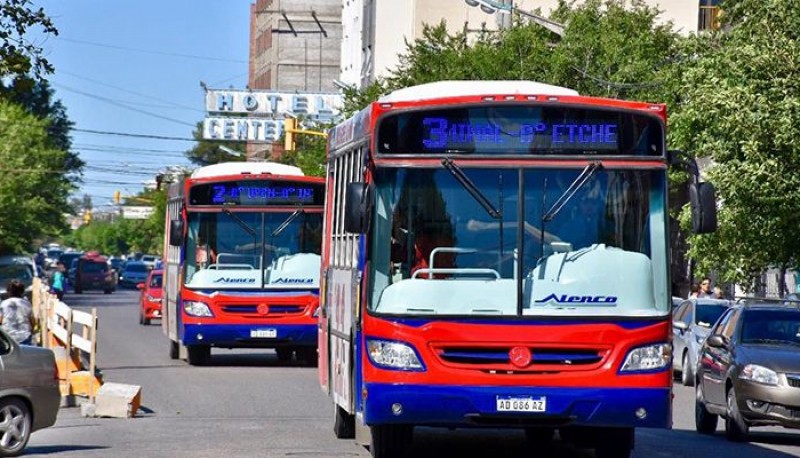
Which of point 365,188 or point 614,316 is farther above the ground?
point 365,188

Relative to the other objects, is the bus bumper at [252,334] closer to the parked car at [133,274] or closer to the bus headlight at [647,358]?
the bus headlight at [647,358]

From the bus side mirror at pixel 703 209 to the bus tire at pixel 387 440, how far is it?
2.96m

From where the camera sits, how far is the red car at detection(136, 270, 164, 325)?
182 feet

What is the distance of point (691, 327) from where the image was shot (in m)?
32.5

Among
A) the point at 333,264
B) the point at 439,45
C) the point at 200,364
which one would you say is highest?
the point at 439,45

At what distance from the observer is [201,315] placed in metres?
30.0

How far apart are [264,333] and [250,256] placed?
3.98ft

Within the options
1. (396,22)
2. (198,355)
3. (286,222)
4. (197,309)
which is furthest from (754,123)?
(396,22)

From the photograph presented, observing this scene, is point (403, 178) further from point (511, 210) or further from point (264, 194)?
point (264, 194)

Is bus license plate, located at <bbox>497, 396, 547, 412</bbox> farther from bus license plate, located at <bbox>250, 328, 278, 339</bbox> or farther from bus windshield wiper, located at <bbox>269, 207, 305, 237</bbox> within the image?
bus license plate, located at <bbox>250, 328, 278, 339</bbox>

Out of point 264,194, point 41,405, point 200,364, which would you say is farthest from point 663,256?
point 200,364

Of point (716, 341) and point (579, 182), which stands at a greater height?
point (579, 182)

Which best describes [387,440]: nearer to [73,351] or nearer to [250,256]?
[73,351]

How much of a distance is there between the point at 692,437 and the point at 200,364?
13.3 meters
